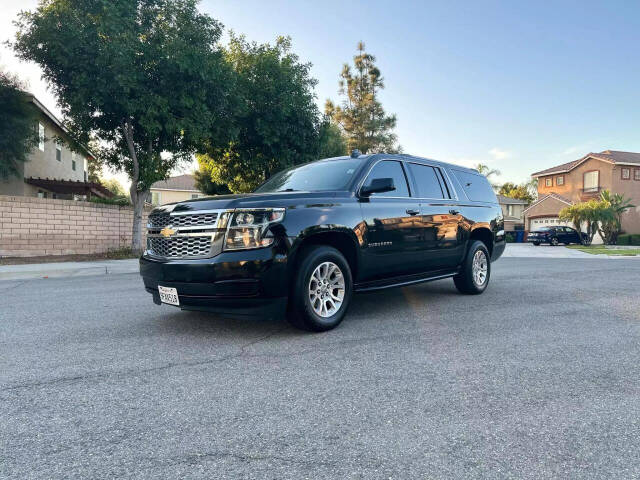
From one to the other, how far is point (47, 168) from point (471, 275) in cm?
2227

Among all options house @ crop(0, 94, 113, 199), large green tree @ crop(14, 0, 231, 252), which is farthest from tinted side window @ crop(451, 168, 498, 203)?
house @ crop(0, 94, 113, 199)

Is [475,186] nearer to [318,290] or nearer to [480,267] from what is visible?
[480,267]

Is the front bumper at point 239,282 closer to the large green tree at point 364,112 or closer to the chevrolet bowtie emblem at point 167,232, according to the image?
the chevrolet bowtie emblem at point 167,232

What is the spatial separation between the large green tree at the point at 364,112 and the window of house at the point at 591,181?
18744mm

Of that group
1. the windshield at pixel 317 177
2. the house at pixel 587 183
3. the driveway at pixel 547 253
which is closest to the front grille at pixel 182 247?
the windshield at pixel 317 177

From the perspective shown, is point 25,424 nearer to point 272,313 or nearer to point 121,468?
point 121,468

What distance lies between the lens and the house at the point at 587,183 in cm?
4309

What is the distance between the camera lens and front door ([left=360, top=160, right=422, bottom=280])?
213 inches

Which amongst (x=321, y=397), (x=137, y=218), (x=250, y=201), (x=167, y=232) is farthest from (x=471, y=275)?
(x=137, y=218)

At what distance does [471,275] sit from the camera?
731 cm

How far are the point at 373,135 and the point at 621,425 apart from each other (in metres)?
46.3

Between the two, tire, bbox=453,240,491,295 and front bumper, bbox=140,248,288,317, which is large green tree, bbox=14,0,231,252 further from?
front bumper, bbox=140,248,288,317

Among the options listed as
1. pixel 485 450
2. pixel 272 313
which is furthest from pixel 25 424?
pixel 485 450

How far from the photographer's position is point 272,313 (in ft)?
14.6
